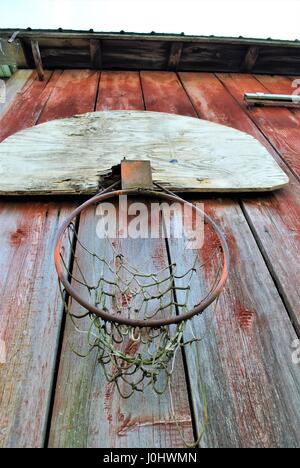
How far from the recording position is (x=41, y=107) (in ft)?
6.40

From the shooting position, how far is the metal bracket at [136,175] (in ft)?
4.16

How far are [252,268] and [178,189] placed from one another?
44 centimetres

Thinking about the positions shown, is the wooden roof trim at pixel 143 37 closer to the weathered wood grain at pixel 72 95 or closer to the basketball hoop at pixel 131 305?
the weathered wood grain at pixel 72 95

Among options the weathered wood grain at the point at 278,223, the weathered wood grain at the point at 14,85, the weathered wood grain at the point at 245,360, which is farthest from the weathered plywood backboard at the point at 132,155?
the weathered wood grain at the point at 14,85

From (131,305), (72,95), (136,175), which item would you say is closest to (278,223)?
(136,175)

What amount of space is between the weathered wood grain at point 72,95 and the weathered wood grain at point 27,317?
2.74 ft

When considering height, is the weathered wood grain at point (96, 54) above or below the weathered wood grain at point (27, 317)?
above

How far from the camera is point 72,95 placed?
210 cm

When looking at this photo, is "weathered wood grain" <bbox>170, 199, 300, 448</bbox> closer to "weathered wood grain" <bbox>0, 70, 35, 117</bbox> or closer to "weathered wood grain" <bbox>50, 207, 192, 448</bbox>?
"weathered wood grain" <bbox>50, 207, 192, 448</bbox>

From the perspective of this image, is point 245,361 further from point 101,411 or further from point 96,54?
point 96,54

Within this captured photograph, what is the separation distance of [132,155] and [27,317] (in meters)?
0.88

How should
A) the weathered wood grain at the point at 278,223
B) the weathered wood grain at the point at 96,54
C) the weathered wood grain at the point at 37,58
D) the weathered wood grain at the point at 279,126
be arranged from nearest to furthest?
the weathered wood grain at the point at 278,223, the weathered wood grain at the point at 279,126, the weathered wood grain at the point at 37,58, the weathered wood grain at the point at 96,54
